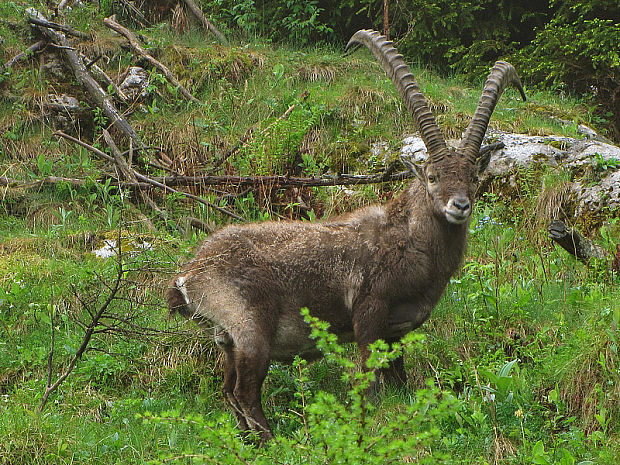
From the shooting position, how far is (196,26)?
1300 centimetres

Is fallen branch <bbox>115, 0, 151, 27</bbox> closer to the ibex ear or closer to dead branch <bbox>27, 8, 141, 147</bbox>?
dead branch <bbox>27, 8, 141, 147</bbox>

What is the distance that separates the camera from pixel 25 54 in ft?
34.8

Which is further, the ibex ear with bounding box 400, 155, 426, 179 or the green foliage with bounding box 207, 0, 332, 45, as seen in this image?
the green foliage with bounding box 207, 0, 332, 45

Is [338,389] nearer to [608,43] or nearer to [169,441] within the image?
[169,441]

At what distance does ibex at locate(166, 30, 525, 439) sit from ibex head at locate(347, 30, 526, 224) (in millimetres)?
11

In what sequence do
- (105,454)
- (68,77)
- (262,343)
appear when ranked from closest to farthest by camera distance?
(105,454)
(262,343)
(68,77)

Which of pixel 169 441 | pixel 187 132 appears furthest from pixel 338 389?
pixel 187 132

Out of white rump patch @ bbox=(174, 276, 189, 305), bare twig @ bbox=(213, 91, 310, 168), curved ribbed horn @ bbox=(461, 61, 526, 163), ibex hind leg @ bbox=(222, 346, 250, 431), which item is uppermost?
curved ribbed horn @ bbox=(461, 61, 526, 163)

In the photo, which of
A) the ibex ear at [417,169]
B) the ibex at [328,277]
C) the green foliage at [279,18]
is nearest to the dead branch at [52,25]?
the green foliage at [279,18]

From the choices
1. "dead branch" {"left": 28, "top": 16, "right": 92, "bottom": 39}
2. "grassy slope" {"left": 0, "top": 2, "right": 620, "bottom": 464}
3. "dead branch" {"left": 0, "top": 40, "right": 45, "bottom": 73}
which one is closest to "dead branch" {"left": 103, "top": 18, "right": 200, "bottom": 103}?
"grassy slope" {"left": 0, "top": 2, "right": 620, "bottom": 464}

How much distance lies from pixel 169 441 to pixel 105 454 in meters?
0.43

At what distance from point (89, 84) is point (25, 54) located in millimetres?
1265

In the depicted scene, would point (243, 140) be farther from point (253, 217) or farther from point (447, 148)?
point (447, 148)

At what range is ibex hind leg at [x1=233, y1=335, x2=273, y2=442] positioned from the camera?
5.45 metres
